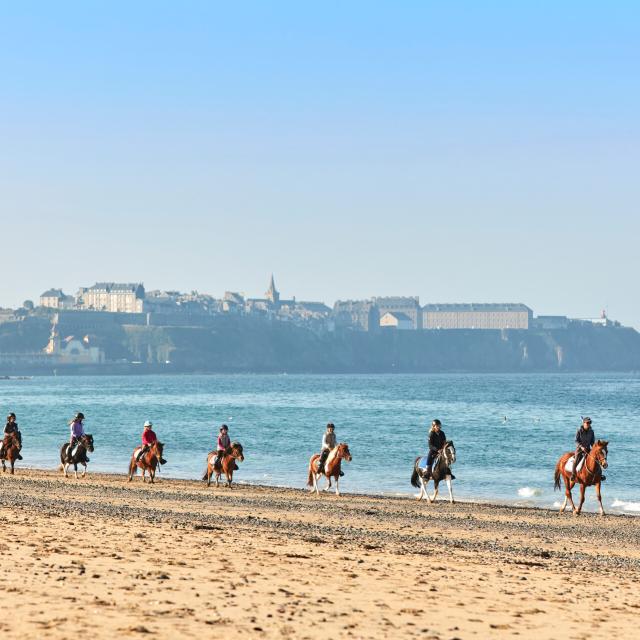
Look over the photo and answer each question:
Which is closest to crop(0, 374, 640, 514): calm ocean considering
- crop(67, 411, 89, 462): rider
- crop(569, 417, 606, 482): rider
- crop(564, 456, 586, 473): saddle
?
crop(564, 456, 586, 473): saddle

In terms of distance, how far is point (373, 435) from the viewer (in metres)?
65.2

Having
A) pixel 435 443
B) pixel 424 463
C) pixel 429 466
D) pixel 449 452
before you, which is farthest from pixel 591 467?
pixel 424 463

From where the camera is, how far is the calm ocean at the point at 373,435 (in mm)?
39125

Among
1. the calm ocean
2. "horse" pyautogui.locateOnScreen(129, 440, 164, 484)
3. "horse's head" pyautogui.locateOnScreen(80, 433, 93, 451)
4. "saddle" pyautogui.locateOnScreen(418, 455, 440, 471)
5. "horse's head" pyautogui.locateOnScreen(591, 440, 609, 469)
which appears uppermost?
"horse's head" pyautogui.locateOnScreen(591, 440, 609, 469)

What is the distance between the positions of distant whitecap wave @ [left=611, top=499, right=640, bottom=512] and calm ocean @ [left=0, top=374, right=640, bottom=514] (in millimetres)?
31

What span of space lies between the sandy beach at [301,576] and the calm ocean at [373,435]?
1141cm

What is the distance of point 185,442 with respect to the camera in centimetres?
5856

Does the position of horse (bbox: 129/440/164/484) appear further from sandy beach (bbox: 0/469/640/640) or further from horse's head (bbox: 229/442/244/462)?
sandy beach (bbox: 0/469/640/640)

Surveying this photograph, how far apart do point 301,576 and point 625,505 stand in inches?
764

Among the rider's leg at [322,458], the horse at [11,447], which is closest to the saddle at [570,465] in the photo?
the rider's leg at [322,458]

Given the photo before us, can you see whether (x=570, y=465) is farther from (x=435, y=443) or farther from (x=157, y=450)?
(x=157, y=450)

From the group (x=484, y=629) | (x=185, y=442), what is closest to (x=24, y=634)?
(x=484, y=629)

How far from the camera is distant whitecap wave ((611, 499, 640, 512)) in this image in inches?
1213

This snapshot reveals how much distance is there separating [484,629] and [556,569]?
177 inches
